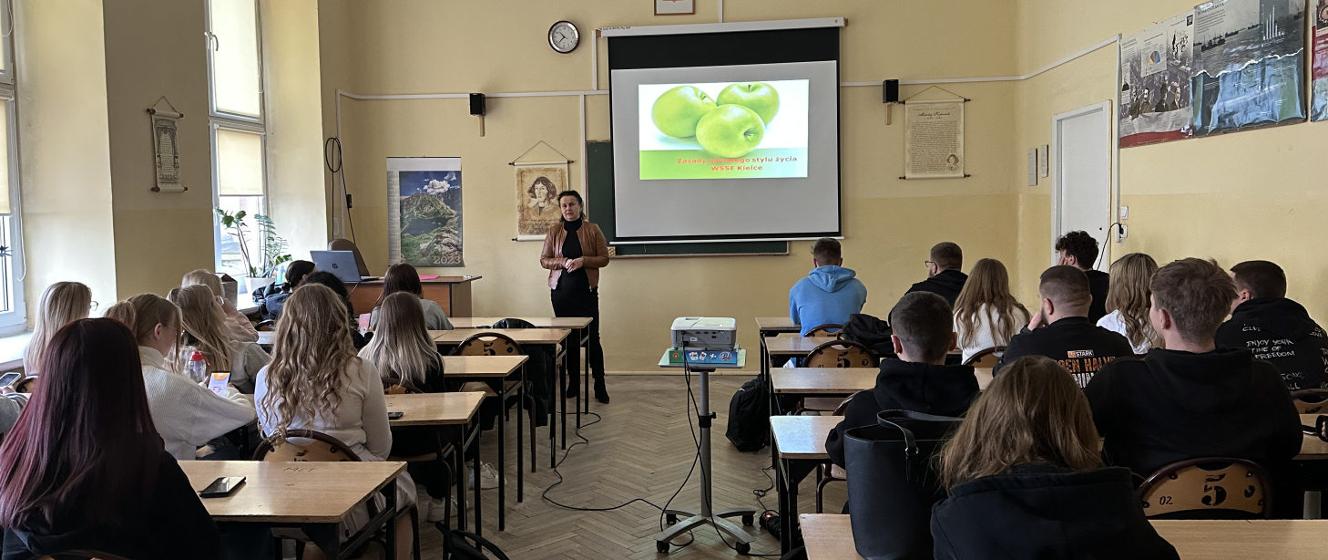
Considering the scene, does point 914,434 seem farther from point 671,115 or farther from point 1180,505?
point 671,115

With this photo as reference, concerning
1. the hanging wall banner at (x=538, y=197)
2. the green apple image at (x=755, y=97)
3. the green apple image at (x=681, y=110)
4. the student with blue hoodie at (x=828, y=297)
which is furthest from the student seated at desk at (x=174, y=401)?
the green apple image at (x=755, y=97)

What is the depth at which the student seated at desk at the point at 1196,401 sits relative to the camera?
2.39 m

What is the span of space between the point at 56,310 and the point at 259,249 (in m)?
4.07

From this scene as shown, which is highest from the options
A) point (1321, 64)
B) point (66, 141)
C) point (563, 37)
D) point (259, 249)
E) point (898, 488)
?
point (563, 37)

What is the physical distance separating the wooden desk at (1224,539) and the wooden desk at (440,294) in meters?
4.98

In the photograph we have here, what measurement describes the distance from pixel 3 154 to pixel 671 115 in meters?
4.58

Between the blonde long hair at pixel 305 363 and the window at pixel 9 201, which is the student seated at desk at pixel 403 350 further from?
the window at pixel 9 201

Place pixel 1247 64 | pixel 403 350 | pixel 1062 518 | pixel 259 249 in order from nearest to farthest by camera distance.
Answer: pixel 1062 518 < pixel 403 350 < pixel 1247 64 < pixel 259 249

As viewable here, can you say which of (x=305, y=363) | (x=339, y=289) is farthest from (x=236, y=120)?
(x=305, y=363)

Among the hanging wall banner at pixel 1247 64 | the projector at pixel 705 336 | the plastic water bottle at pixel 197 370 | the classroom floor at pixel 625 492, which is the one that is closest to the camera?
the plastic water bottle at pixel 197 370

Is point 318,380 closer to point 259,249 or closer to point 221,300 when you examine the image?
point 221,300

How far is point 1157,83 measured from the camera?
5477mm

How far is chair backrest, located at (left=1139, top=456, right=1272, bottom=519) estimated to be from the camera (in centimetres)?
232

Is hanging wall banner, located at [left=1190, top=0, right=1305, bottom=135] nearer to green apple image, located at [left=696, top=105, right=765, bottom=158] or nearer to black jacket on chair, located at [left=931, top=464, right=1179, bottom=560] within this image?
black jacket on chair, located at [left=931, top=464, right=1179, bottom=560]
